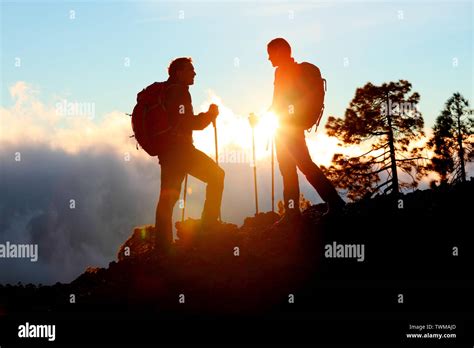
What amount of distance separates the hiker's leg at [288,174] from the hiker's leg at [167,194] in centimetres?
184

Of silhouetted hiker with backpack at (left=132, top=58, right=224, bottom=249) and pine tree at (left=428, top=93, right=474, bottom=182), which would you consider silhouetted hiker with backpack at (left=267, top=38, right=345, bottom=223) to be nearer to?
silhouetted hiker with backpack at (left=132, top=58, right=224, bottom=249)

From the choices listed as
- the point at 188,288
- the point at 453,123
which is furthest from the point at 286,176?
the point at 453,123

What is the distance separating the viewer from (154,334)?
8.42 m

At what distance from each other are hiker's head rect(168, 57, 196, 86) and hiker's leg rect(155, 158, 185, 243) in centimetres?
145

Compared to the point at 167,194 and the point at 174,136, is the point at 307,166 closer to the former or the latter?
the point at 174,136

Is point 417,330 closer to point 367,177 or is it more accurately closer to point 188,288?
point 188,288

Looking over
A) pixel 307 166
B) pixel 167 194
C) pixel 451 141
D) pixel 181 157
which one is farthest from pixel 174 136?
pixel 451 141

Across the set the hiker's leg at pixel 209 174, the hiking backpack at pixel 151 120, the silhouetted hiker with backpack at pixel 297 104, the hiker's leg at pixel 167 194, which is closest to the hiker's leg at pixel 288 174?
the silhouetted hiker with backpack at pixel 297 104

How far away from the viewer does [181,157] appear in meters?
10.5

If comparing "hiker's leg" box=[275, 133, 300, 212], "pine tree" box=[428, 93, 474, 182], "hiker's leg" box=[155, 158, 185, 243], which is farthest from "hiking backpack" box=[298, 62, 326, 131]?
"pine tree" box=[428, 93, 474, 182]

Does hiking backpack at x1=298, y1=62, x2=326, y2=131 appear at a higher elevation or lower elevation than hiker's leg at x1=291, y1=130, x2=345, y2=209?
higher

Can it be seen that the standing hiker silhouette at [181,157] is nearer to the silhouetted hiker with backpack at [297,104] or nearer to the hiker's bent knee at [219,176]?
the hiker's bent knee at [219,176]

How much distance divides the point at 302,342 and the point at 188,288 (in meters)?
2.01

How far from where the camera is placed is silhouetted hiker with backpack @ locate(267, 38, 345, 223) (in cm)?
1084
